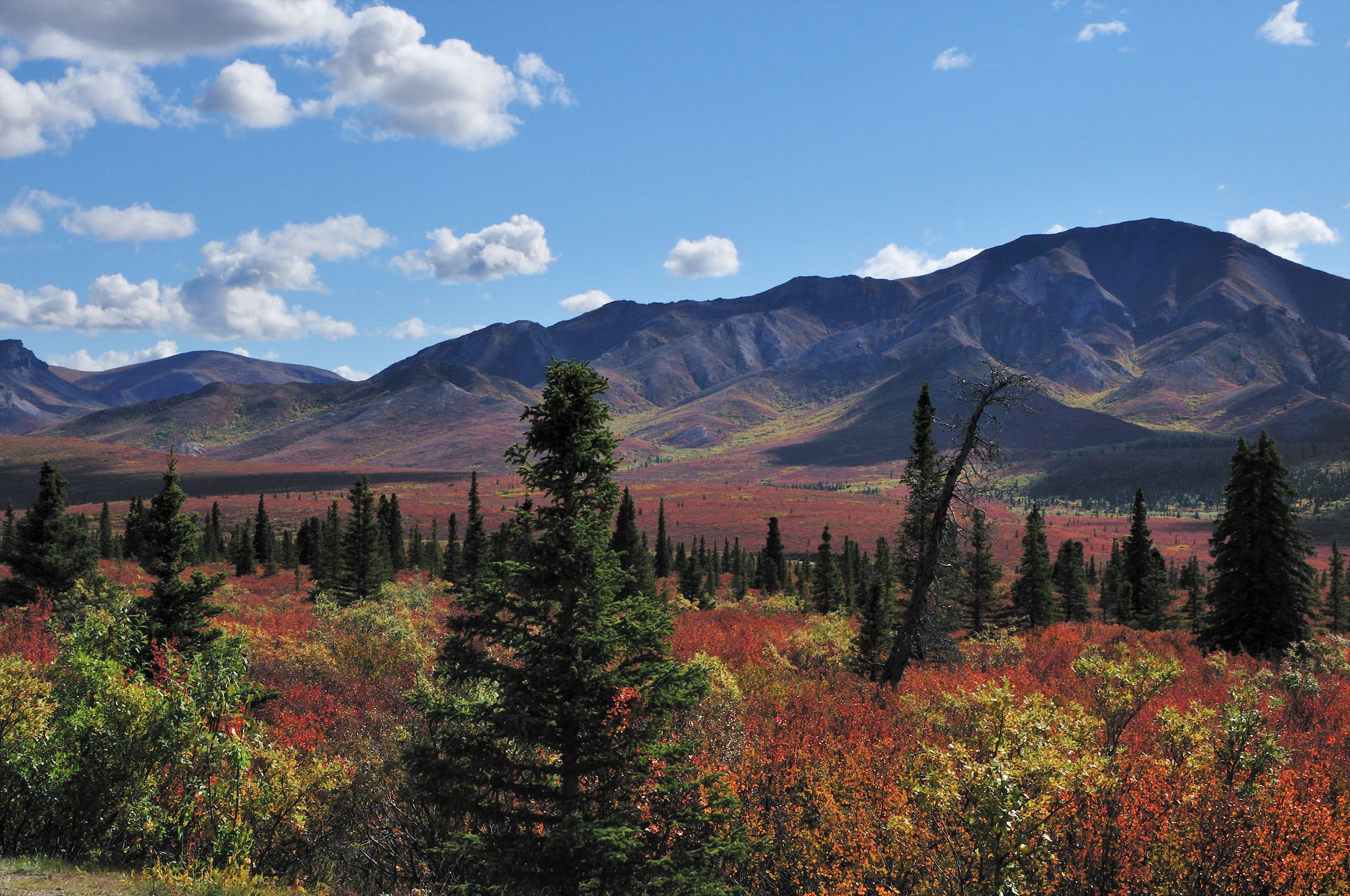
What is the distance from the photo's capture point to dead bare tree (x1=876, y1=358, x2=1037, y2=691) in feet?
72.5

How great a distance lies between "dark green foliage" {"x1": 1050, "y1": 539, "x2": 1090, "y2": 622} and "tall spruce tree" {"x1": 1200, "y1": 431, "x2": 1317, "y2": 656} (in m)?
28.5

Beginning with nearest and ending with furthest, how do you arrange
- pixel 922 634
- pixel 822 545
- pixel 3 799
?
pixel 3 799
pixel 922 634
pixel 822 545

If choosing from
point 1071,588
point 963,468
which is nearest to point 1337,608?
point 1071,588

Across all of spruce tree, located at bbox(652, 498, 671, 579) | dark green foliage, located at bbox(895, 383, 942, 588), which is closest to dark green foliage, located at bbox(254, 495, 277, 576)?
spruce tree, located at bbox(652, 498, 671, 579)

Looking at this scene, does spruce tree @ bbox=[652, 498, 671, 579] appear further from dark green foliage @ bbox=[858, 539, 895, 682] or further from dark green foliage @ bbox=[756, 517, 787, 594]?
dark green foliage @ bbox=[858, 539, 895, 682]

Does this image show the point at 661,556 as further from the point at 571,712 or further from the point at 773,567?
the point at 571,712

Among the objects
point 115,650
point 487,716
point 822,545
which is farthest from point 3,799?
point 822,545

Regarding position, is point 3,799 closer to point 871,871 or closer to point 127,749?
point 127,749

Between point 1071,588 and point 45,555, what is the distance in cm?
7065

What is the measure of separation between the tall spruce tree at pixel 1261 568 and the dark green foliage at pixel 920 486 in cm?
1523

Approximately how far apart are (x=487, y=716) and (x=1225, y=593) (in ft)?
120

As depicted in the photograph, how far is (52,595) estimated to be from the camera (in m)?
34.3

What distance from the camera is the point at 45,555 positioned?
114ft

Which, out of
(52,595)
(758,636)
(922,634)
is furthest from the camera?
(758,636)
